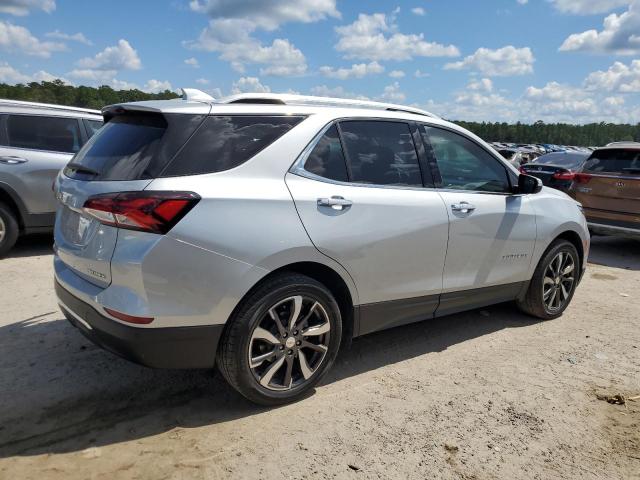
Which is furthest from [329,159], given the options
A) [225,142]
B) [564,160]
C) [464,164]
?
[564,160]

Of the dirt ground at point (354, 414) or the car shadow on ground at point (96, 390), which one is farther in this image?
the car shadow on ground at point (96, 390)

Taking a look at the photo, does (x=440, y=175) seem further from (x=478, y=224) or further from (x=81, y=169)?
(x=81, y=169)

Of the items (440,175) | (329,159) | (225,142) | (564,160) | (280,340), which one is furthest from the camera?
(564,160)

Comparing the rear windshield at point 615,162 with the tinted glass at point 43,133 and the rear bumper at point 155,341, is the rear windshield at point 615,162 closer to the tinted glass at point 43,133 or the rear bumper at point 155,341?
the rear bumper at point 155,341

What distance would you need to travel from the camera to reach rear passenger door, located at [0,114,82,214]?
21.3 feet

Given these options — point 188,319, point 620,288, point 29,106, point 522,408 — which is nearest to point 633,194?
point 620,288

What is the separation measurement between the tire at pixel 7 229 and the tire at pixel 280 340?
15.6 feet

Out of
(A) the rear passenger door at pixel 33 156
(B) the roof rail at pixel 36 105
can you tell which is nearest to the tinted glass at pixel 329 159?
(A) the rear passenger door at pixel 33 156

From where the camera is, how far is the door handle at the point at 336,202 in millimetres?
3188

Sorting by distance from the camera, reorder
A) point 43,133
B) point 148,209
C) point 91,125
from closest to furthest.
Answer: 1. point 148,209
2. point 43,133
3. point 91,125

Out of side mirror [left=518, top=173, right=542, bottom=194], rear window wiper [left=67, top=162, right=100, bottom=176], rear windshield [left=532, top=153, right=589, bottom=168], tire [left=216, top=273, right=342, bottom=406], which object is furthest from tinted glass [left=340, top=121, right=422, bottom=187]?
rear windshield [left=532, top=153, right=589, bottom=168]

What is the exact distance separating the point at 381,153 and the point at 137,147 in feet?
5.34

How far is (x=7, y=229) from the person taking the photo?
21.1ft

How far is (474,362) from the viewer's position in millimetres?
4066
